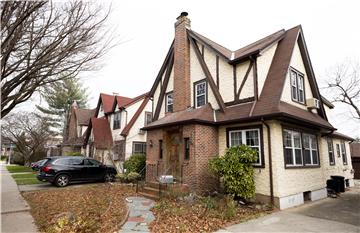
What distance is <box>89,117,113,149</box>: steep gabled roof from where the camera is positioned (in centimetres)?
2188

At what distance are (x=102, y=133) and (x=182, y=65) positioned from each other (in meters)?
12.8

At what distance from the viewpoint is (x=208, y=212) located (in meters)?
7.84

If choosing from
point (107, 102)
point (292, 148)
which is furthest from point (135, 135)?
point (292, 148)

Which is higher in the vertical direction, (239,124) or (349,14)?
(349,14)

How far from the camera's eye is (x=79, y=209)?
830 cm

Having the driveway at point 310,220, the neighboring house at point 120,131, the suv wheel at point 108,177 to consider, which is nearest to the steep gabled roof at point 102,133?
the neighboring house at point 120,131

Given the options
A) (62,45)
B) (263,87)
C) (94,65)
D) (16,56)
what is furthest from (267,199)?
(16,56)

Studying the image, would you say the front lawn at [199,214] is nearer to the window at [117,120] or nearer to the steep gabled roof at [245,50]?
the steep gabled roof at [245,50]

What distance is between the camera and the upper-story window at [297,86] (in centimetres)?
1223

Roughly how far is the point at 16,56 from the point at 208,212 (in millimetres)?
7664

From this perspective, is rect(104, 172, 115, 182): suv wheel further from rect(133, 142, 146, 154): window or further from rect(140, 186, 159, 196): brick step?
rect(140, 186, 159, 196): brick step

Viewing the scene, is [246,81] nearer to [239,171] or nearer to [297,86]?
[297,86]

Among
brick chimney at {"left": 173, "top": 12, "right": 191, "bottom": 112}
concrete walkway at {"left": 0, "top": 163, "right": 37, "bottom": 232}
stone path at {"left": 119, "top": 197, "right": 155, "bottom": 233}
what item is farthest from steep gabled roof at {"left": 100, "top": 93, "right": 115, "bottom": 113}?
stone path at {"left": 119, "top": 197, "right": 155, "bottom": 233}

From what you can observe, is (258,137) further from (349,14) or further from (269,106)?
(349,14)
